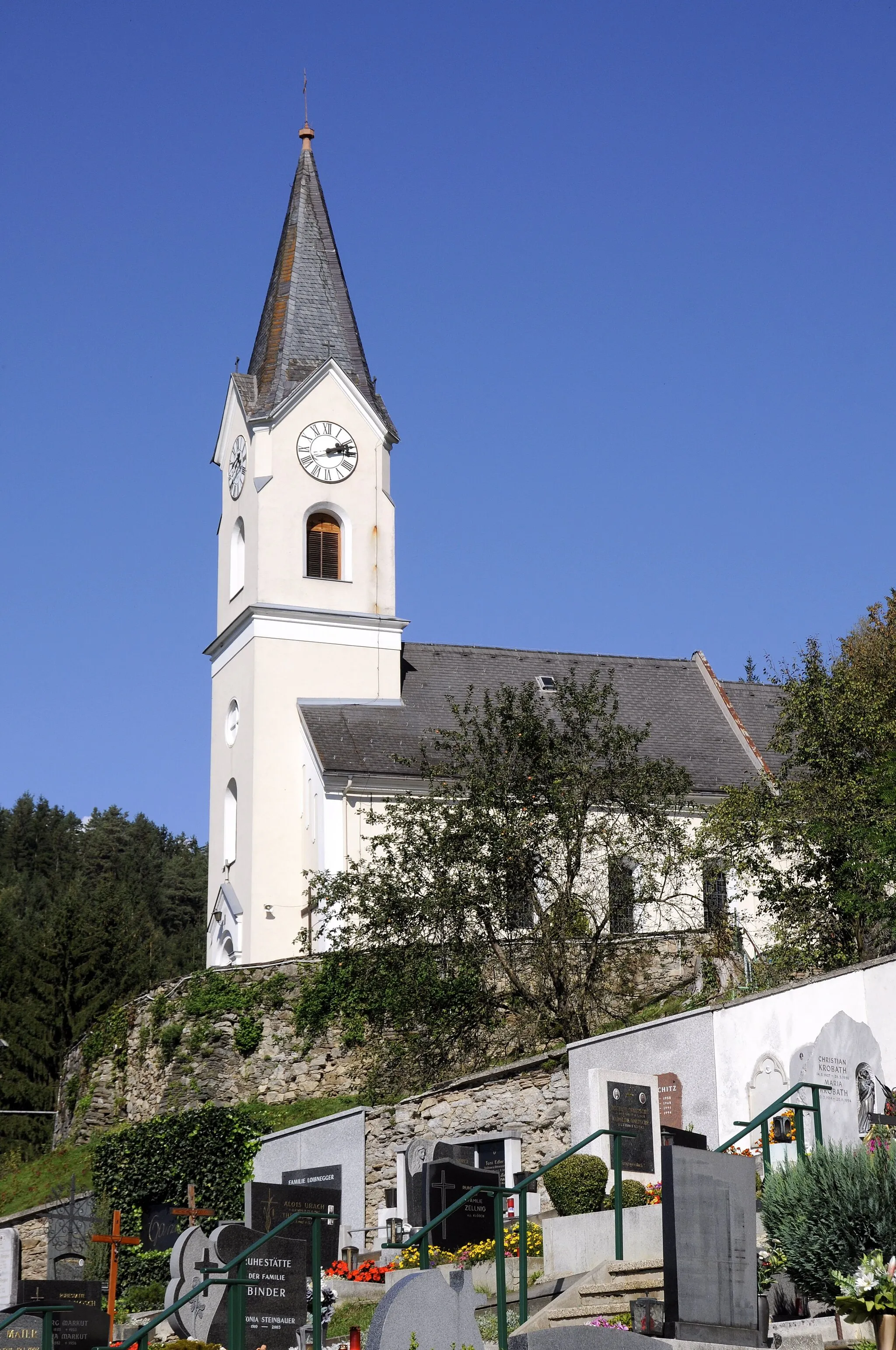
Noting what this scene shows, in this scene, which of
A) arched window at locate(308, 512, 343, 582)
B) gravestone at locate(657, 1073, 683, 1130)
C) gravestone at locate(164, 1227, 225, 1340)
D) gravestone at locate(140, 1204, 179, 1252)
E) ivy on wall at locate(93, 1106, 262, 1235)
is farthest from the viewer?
arched window at locate(308, 512, 343, 582)

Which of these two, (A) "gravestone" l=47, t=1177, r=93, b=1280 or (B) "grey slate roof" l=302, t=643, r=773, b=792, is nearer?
(A) "gravestone" l=47, t=1177, r=93, b=1280

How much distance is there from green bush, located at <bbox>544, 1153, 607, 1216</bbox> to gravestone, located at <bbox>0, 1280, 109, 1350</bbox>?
4.73 meters

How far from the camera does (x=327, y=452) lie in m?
37.5

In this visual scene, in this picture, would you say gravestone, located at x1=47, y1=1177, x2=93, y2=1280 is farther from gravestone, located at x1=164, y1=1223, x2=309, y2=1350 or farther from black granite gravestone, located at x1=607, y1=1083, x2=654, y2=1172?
black granite gravestone, located at x1=607, y1=1083, x2=654, y2=1172

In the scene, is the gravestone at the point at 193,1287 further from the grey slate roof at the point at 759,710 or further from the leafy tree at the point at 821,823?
the grey slate roof at the point at 759,710

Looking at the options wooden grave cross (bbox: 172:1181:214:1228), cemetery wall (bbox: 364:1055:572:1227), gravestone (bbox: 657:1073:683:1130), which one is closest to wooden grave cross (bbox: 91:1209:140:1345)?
wooden grave cross (bbox: 172:1181:214:1228)

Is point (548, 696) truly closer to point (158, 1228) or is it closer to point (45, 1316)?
point (158, 1228)

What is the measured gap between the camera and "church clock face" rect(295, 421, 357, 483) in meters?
37.3

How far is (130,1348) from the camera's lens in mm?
10242

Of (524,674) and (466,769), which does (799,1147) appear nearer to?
(466,769)

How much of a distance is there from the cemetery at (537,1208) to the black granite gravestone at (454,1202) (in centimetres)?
3

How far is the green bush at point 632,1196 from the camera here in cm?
1612

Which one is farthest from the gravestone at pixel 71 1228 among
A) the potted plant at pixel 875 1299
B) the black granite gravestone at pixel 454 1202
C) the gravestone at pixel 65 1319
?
the potted plant at pixel 875 1299

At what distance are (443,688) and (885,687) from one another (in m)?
11.0
